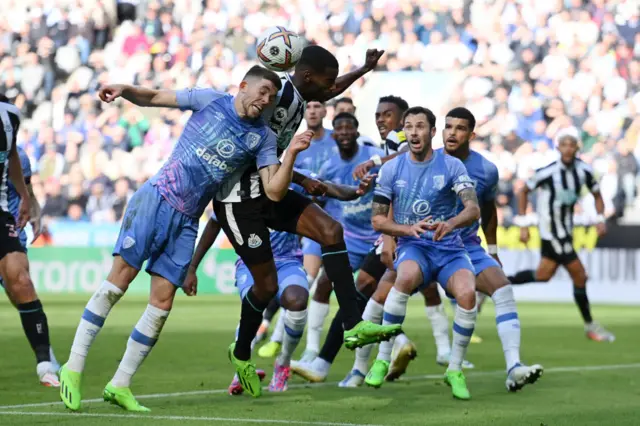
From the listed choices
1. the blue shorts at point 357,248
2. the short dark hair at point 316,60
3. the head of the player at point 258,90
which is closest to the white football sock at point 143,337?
the head of the player at point 258,90

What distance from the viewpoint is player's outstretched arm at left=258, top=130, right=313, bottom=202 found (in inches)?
296

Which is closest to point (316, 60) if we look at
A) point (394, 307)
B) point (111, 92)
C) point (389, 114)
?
point (111, 92)

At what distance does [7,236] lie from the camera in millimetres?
9273

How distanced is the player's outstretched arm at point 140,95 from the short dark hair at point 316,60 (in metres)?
1.07

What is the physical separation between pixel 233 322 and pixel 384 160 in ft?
22.0

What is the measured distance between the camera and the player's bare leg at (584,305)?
14.6 m

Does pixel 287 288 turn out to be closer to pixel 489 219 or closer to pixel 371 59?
pixel 371 59

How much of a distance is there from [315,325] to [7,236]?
326 centimetres

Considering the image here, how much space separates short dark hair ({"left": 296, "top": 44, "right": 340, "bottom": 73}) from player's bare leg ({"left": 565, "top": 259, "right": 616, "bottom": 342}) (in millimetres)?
7257

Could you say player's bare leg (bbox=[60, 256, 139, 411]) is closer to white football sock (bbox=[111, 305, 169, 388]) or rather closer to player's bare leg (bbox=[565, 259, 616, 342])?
white football sock (bbox=[111, 305, 169, 388])

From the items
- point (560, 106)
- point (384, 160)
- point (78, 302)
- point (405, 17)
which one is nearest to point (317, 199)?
point (384, 160)

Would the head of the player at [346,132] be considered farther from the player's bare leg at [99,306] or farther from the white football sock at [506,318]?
the player's bare leg at [99,306]

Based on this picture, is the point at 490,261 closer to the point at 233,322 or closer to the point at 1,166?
the point at 1,166

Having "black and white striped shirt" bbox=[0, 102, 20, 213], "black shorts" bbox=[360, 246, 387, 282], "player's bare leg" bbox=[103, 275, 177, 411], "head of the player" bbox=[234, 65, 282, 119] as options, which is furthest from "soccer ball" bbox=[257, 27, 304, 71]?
"black shorts" bbox=[360, 246, 387, 282]
